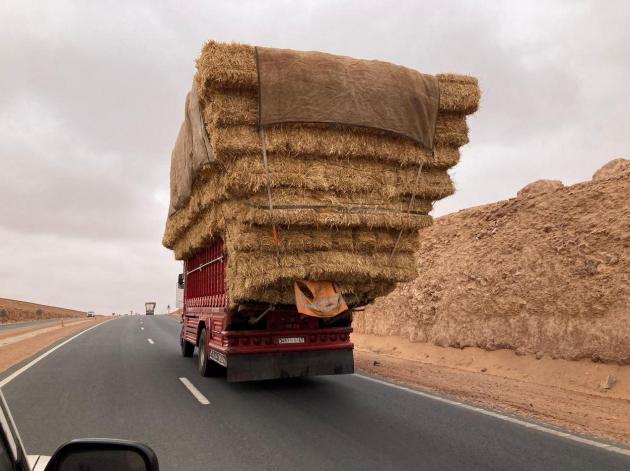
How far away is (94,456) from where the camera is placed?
1555mm

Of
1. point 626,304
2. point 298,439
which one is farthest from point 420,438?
point 626,304

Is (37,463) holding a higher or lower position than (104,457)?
lower

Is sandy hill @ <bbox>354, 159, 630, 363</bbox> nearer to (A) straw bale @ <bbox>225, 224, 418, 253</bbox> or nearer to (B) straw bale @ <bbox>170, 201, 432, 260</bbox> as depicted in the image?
(B) straw bale @ <bbox>170, 201, 432, 260</bbox>

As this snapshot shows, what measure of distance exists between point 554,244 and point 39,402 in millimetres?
12176

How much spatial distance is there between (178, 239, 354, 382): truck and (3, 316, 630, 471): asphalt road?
412 mm

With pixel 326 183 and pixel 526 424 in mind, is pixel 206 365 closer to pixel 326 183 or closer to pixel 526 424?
pixel 326 183

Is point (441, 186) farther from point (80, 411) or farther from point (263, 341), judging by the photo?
point (80, 411)

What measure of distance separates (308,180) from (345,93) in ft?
5.01

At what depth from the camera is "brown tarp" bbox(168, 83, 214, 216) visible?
26.3ft

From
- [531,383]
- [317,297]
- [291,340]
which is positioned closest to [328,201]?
[317,297]

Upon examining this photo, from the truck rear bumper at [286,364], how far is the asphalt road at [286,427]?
1.10 feet

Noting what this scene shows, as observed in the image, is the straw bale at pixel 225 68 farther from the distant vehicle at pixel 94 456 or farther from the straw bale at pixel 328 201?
the distant vehicle at pixel 94 456

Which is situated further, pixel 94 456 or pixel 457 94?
pixel 457 94

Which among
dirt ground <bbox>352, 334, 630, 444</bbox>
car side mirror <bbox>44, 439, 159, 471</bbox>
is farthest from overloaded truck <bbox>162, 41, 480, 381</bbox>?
car side mirror <bbox>44, 439, 159, 471</bbox>
